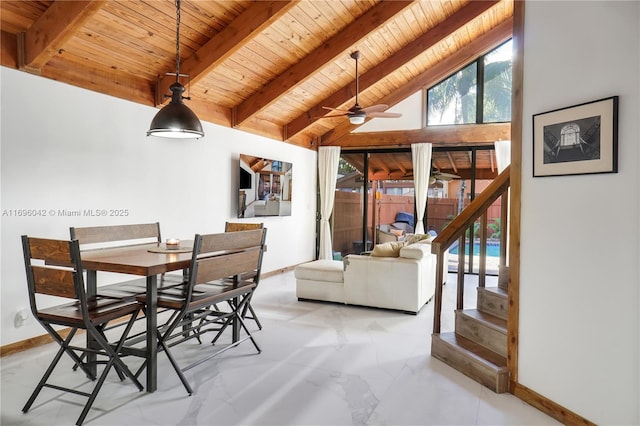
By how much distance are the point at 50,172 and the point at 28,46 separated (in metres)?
1.01

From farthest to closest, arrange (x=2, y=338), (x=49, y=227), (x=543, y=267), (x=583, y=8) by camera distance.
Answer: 1. (x=49, y=227)
2. (x=2, y=338)
3. (x=543, y=267)
4. (x=583, y=8)

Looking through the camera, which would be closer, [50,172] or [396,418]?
[396,418]

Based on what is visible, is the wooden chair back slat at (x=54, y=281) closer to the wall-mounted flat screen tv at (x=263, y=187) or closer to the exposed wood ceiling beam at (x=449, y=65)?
the wall-mounted flat screen tv at (x=263, y=187)

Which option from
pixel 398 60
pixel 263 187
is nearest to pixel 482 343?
pixel 263 187

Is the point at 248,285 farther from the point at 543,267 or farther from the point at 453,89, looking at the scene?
the point at 453,89

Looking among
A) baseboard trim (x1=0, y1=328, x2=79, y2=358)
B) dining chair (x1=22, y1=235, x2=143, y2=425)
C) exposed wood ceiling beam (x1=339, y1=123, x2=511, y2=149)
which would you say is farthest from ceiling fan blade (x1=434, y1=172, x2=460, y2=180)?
baseboard trim (x1=0, y1=328, x2=79, y2=358)

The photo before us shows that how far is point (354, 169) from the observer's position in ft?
26.2

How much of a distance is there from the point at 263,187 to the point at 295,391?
4062 mm

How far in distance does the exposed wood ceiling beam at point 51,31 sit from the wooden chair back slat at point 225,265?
208 cm

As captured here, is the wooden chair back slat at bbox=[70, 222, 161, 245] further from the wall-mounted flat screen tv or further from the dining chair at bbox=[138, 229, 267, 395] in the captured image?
the wall-mounted flat screen tv

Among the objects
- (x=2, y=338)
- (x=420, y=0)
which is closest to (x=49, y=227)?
(x=2, y=338)

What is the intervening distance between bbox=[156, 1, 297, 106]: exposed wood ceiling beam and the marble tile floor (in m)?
2.76

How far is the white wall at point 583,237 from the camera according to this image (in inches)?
78.7

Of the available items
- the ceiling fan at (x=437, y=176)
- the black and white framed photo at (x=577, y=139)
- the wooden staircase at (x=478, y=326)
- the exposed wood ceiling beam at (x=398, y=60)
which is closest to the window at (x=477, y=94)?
the ceiling fan at (x=437, y=176)
